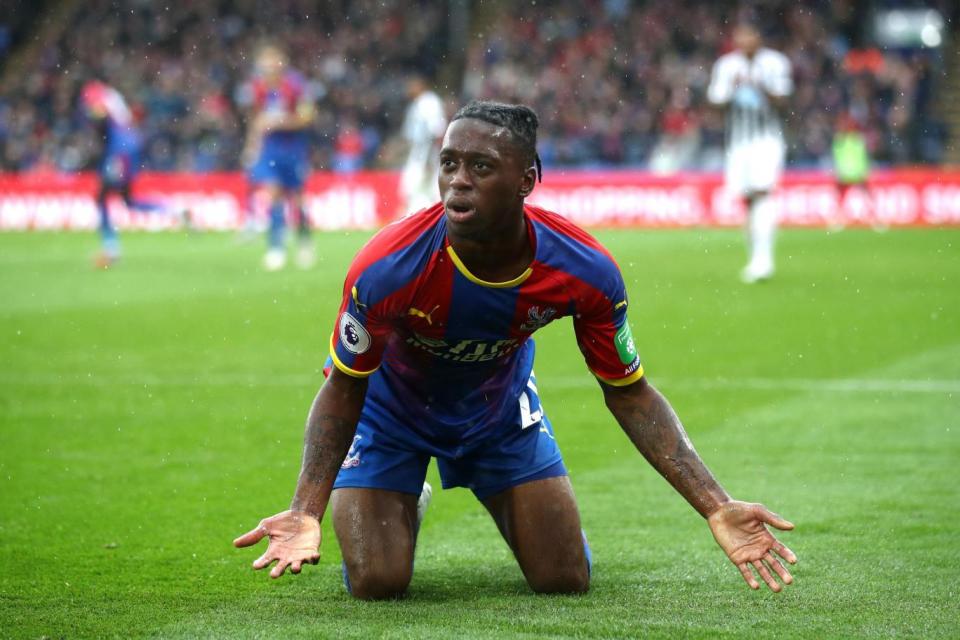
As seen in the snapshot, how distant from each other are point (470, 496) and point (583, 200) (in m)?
19.2

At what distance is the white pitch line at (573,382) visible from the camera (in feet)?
29.1

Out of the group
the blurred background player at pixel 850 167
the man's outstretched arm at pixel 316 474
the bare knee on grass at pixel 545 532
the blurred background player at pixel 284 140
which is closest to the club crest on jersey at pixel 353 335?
the man's outstretched arm at pixel 316 474

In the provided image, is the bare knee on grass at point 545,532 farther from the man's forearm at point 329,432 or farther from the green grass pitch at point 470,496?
the man's forearm at point 329,432

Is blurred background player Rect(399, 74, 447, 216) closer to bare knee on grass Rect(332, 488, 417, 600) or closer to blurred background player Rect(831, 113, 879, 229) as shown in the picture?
blurred background player Rect(831, 113, 879, 229)

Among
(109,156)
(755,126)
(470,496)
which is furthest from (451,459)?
(109,156)

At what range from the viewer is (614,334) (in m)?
4.40

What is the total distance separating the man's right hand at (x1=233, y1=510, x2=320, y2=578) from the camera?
386cm

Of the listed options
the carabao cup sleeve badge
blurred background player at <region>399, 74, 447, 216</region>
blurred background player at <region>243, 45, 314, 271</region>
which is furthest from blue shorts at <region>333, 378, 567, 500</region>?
Result: blurred background player at <region>399, 74, 447, 216</region>

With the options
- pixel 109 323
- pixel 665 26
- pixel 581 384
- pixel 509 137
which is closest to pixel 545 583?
pixel 509 137

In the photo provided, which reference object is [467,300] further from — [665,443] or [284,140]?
[284,140]

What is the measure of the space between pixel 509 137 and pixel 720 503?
1.30 meters

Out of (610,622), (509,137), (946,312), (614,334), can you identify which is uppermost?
(509,137)

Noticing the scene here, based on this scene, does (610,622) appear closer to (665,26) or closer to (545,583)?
(545,583)

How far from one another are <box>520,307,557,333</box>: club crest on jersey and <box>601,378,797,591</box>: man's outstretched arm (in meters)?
0.31
